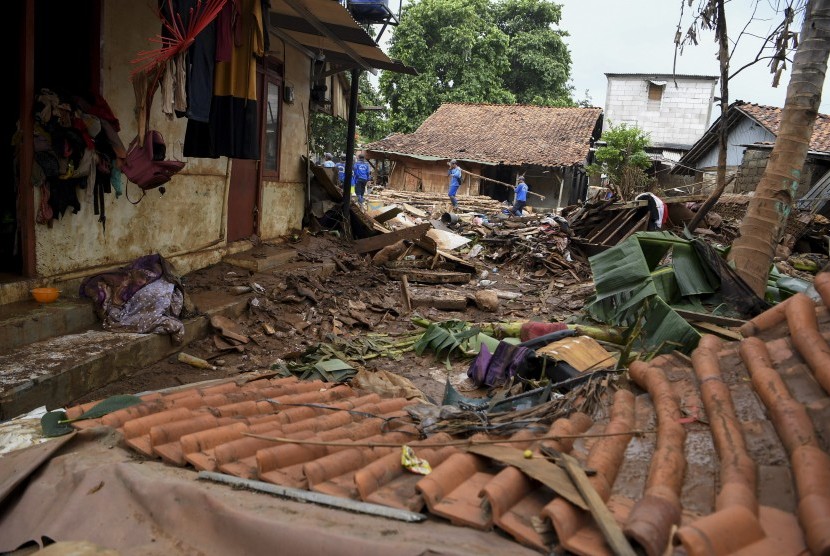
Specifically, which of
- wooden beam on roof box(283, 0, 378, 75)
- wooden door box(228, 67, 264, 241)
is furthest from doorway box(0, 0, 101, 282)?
wooden door box(228, 67, 264, 241)

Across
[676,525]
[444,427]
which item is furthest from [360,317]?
[676,525]

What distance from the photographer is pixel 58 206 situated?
5.89 metres

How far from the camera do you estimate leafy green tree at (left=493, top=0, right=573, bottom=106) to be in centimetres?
3228

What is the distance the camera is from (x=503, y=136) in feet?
90.2

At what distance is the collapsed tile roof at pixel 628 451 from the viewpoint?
1.86m

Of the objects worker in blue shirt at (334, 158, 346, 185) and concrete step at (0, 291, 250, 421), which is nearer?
concrete step at (0, 291, 250, 421)

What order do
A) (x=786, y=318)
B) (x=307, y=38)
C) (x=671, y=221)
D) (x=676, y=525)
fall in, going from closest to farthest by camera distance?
(x=676, y=525) → (x=786, y=318) → (x=307, y=38) → (x=671, y=221)

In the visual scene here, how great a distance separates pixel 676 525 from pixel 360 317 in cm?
731

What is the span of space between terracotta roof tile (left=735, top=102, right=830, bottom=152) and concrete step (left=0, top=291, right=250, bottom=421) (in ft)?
64.8

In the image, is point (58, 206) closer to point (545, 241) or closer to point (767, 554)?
point (767, 554)

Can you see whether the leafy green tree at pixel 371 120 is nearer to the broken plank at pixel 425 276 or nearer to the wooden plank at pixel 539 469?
the broken plank at pixel 425 276

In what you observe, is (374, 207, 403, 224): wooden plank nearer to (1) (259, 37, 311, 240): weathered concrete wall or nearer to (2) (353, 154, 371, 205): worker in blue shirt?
(1) (259, 37, 311, 240): weathered concrete wall

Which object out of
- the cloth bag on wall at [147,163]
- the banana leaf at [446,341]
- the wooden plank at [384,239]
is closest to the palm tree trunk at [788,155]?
the banana leaf at [446,341]

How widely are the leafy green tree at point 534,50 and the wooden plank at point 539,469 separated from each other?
32236mm
